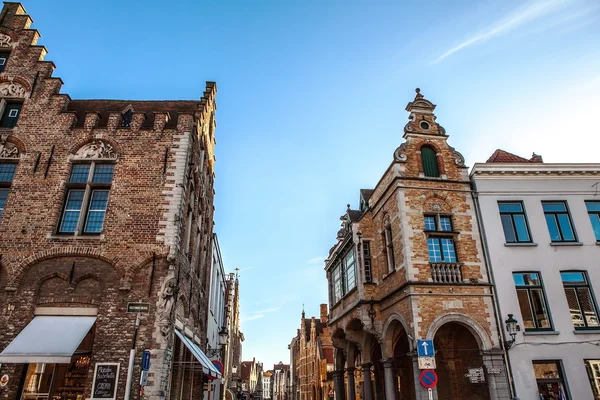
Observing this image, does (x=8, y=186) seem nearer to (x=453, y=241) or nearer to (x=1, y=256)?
(x=1, y=256)

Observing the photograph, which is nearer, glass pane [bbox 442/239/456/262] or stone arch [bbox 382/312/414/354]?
glass pane [bbox 442/239/456/262]

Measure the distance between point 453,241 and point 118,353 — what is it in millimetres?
12643

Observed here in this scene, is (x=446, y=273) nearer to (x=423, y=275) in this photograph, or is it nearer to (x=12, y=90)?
(x=423, y=275)

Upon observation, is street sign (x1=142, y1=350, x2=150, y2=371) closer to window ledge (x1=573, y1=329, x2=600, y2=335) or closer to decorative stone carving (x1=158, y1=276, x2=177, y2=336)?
decorative stone carving (x1=158, y1=276, x2=177, y2=336)

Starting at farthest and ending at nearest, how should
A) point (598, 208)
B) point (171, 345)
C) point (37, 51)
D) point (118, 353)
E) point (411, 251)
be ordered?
point (598, 208) → point (411, 251) → point (37, 51) → point (171, 345) → point (118, 353)

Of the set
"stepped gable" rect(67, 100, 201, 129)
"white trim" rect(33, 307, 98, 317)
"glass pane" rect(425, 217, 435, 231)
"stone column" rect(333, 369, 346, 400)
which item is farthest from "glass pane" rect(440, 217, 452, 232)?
"white trim" rect(33, 307, 98, 317)

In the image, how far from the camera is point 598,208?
16.8 meters

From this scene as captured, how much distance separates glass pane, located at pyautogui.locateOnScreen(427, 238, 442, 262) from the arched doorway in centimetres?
266

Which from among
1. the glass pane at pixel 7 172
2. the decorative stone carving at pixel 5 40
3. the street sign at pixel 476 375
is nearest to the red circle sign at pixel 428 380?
the street sign at pixel 476 375

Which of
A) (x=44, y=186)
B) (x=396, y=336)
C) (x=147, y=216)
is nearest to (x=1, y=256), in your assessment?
(x=44, y=186)

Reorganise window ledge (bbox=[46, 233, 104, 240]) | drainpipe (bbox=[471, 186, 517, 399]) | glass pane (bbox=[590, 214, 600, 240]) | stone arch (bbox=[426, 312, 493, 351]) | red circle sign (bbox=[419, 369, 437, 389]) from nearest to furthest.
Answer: window ledge (bbox=[46, 233, 104, 240])
red circle sign (bbox=[419, 369, 437, 389])
drainpipe (bbox=[471, 186, 517, 399])
stone arch (bbox=[426, 312, 493, 351])
glass pane (bbox=[590, 214, 600, 240])

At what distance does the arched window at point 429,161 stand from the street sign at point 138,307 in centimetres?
1228

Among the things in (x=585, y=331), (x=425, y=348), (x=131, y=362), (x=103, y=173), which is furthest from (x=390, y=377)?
(x=103, y=173)

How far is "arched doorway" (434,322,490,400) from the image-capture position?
49.3ft
